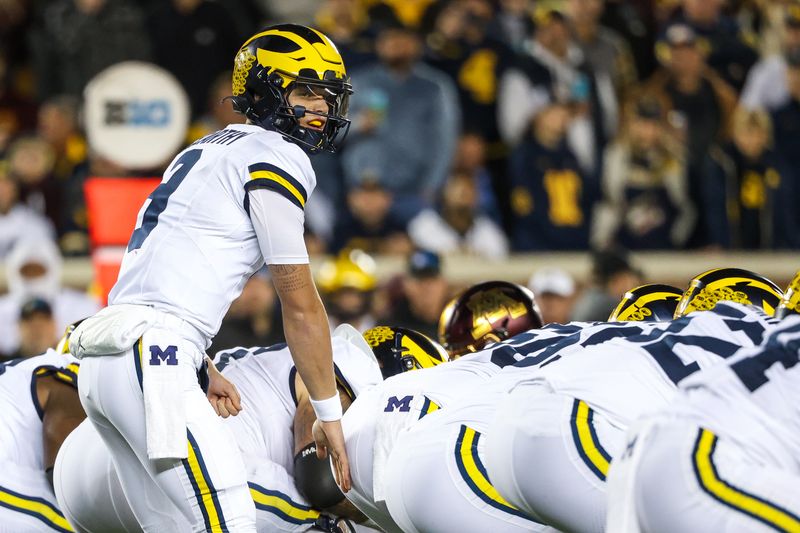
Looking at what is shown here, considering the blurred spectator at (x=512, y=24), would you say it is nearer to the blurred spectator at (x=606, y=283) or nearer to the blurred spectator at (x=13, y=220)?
the blurred spectator at (x=606, y=283)

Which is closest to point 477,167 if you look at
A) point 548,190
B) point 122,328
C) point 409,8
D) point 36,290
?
point 548,190

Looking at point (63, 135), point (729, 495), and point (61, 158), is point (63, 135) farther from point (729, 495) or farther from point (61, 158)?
point (729, 495)

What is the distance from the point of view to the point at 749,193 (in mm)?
10578

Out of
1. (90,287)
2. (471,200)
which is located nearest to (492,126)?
(471,200)

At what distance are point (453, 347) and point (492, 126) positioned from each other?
4.87m

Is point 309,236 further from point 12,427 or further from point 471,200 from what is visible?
point 12,427

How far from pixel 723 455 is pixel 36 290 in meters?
6.99

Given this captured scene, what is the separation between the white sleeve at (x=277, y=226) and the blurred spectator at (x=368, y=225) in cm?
553

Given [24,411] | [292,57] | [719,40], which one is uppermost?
[292,57]

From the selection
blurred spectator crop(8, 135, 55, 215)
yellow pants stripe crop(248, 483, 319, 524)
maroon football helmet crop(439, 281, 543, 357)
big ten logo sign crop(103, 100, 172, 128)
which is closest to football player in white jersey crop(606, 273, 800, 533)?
yellow pants stripe crop(248, 483, 319, 524)

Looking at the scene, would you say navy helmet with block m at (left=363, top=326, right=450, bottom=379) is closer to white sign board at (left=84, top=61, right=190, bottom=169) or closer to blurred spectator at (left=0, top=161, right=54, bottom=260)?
white sign board at (left=84, top=61, right=190, bottom=169)

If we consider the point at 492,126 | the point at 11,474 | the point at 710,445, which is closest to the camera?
the point at 710,445

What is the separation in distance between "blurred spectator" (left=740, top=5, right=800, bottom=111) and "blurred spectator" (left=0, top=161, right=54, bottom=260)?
549cm

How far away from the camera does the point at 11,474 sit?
5.28 meters
